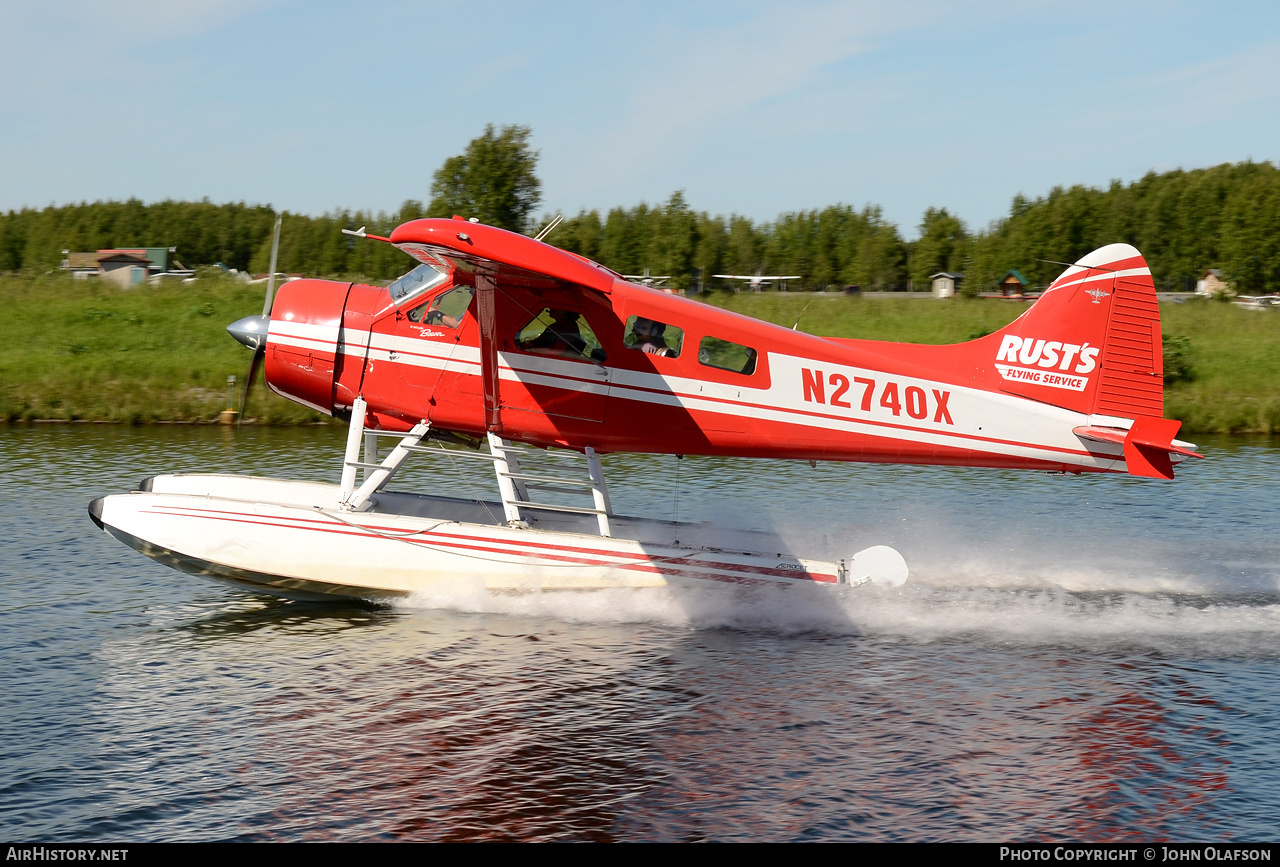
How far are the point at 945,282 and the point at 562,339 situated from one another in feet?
199

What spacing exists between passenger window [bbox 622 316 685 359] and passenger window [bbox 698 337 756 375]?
0.22m

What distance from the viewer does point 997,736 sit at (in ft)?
22.5

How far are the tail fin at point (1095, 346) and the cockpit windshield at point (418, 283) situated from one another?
495cm

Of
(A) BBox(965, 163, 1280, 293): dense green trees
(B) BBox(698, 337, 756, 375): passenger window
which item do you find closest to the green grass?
(B) BBox(698, 337, 756, 375): passenger window

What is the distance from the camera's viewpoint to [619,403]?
29.7 feet

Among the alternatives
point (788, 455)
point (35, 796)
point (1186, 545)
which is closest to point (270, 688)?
point (35, 796)

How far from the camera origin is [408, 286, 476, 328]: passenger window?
907 cm

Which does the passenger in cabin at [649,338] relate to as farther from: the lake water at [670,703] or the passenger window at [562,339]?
the lake water at [670,703]

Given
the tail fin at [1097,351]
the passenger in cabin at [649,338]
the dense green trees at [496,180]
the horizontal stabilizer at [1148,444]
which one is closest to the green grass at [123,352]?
the dense green trees at [496,180]

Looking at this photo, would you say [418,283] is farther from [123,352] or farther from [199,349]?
[123,352]

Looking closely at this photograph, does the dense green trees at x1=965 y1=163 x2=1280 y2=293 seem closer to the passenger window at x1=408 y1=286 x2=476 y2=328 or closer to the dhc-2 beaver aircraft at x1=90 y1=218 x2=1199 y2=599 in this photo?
the dhc-2 beaver aircraft at x1=90 y1=218 x2=1199 y2=599

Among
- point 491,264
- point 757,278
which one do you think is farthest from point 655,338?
point 757,278
